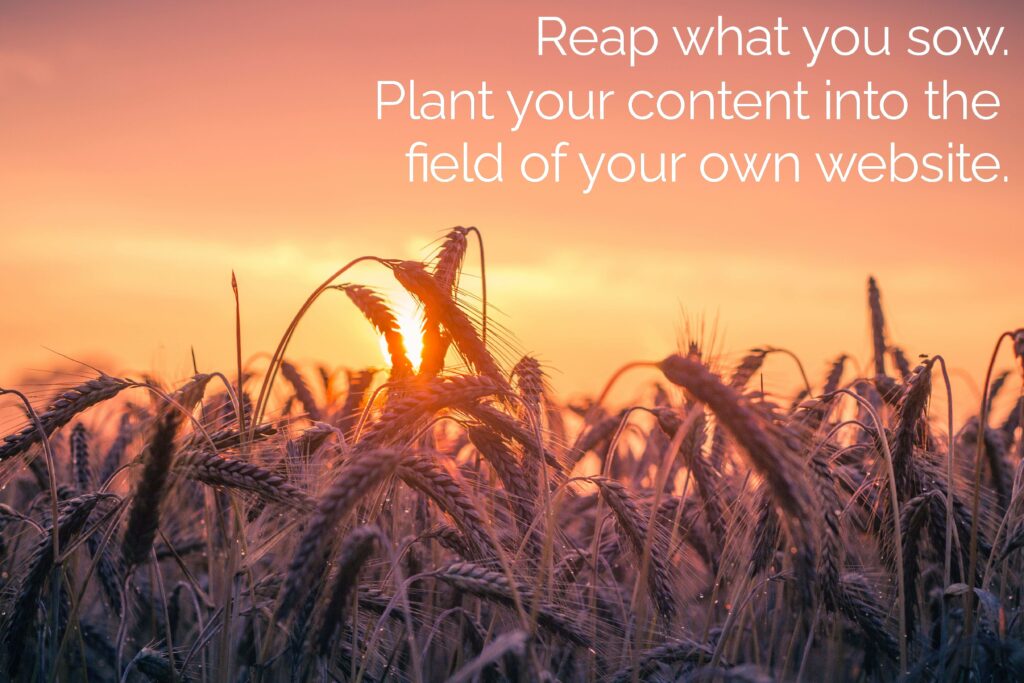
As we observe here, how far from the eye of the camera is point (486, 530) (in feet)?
10.1

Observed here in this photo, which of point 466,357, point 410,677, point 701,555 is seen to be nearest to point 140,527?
point 466,357

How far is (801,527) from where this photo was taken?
2512mm

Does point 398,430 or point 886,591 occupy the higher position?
point 398,430

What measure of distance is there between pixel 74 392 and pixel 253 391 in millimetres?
2209

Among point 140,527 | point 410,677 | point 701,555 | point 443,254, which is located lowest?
point 410,677

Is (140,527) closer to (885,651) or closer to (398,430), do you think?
(398,430)

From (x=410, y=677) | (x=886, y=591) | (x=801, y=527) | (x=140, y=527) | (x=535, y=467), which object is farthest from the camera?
(x=886, y=591)

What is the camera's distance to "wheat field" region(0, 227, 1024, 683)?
2.77 metres

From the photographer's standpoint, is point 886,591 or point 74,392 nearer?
point 74,392

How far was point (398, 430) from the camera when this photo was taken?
3.09m

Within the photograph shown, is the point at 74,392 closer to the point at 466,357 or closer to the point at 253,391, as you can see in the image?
the point at 466,357

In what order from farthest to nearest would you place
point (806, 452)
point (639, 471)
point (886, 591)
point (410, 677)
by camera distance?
point (639, 471) → point (886, 591) → point (410, 677) → point (806, 452)

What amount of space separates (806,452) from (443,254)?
1911mm

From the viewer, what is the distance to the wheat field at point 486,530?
277 cm
